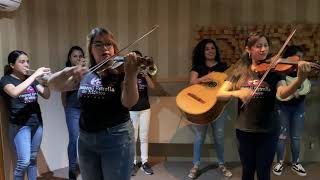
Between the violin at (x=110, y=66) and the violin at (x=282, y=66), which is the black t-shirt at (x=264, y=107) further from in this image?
the violin at (x=110, y=66)

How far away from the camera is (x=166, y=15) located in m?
3.89

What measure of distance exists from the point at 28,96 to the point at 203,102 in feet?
4.61

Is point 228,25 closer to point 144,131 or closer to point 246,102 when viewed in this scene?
point 144,131

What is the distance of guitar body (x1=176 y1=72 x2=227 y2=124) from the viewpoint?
3012 mm

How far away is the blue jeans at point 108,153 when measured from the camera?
1636 mm

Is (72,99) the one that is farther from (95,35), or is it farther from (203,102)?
(95,35)

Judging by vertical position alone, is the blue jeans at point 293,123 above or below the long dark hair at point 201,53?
below

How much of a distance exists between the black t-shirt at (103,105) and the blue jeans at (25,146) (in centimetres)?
128

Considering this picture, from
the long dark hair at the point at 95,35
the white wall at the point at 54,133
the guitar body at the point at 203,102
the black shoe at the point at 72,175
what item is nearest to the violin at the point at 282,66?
the guitar body at the point at 203,102

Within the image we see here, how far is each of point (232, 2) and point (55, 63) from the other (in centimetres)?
193

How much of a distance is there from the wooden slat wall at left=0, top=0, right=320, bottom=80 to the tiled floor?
0.96 m

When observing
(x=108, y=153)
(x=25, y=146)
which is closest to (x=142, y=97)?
(x=25, y=146)

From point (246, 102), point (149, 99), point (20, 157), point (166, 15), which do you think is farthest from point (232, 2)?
point (20, 157)

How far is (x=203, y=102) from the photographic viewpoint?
10.1 ft
